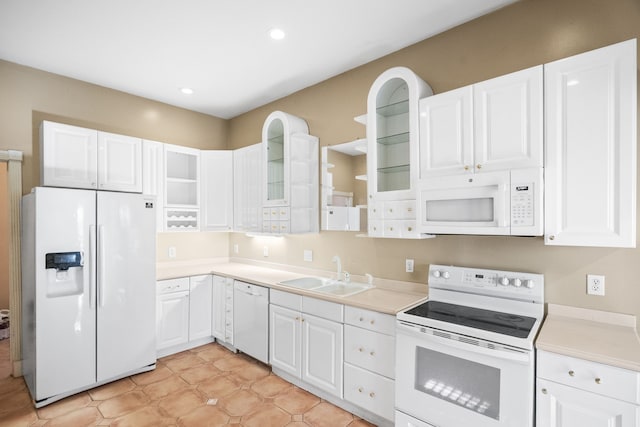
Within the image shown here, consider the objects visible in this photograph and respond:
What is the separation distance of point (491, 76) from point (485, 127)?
1.90ft

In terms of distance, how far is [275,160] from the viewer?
3.51 meters

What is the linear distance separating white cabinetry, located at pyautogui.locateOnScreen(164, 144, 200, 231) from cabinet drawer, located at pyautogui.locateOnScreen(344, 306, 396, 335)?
2.41 metres

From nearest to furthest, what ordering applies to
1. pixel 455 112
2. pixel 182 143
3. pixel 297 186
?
pixel 455 112, pixel 297 186, pixel 182 143

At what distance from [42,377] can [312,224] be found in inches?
99.1

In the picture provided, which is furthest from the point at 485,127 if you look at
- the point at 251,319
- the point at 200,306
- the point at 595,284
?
the point at 200,306

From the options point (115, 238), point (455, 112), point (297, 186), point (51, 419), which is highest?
point (455, 112)

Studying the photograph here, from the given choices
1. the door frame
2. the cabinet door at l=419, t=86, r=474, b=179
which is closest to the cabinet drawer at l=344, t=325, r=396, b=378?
the cabinet door at l=419, t=86, r=474, b=179

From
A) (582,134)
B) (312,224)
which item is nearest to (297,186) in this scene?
(312,224)

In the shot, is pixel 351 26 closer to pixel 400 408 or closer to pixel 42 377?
pixel 400 408

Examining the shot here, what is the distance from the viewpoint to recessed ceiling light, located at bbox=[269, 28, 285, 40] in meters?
2.48

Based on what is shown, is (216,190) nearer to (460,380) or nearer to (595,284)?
(460,380)

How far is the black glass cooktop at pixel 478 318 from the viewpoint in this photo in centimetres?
175

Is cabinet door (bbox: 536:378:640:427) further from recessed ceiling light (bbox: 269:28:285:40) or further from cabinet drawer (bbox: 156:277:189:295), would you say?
cabinet drawer (bbox: 156:277:189:295)

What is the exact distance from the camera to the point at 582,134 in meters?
1.69
